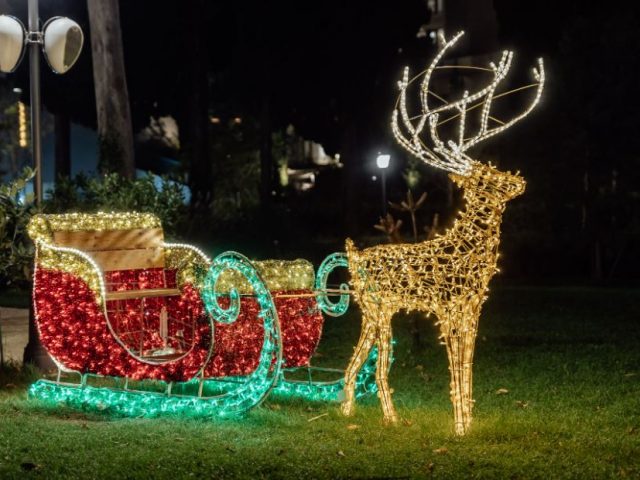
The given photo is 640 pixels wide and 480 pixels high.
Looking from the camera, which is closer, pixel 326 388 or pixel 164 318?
pixel 326 388

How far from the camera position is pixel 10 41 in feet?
32.9

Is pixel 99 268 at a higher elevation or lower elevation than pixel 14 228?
lower

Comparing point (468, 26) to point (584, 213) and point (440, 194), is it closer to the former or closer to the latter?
point (440, 194)

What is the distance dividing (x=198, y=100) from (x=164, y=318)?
18037 mm

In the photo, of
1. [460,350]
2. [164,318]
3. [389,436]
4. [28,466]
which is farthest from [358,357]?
[28,466]

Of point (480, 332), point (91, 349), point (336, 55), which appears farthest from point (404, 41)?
point (91, 349)

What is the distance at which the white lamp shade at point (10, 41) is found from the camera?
10.0 meters

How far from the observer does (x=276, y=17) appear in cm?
3061

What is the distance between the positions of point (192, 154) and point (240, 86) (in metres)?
8.86

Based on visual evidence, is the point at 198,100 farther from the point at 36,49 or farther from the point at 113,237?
the point at 113,237

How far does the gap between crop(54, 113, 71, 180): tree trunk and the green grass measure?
22148 mm

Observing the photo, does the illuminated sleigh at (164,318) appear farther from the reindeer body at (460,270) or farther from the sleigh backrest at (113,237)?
the reindeer body at (460,270)

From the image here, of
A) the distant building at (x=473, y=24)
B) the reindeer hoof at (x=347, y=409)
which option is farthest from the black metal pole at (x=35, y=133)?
the distant building at (x=473, y=24)

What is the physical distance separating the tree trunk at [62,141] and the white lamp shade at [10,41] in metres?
21.2
